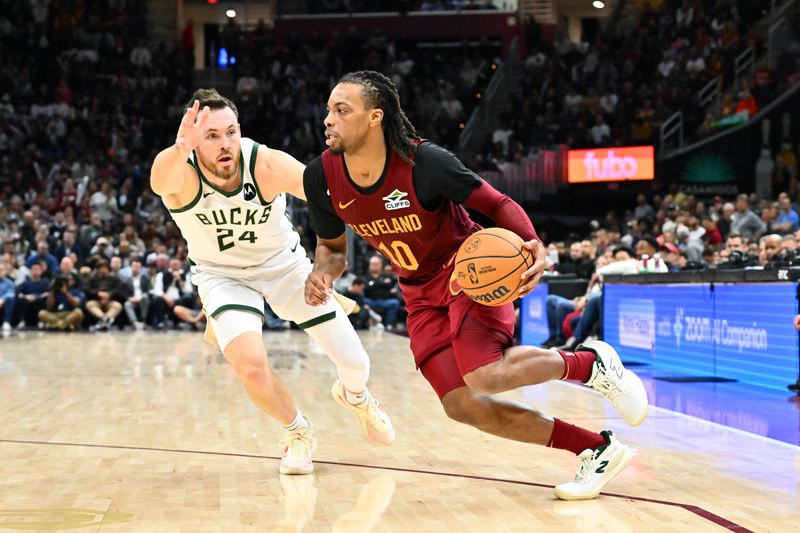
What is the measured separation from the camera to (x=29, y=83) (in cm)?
2623

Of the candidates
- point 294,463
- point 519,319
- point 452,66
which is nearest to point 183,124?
point 294,463

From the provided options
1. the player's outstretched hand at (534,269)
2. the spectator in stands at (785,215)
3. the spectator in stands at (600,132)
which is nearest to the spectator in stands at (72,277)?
the spectator in stands at (600,132)

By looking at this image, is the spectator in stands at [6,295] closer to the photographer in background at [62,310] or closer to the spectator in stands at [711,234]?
the photographer in background at [62,310]

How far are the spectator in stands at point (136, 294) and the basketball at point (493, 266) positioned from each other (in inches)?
600

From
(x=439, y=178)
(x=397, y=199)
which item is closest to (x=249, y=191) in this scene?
(x=397, y=199)

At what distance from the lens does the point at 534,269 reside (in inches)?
160

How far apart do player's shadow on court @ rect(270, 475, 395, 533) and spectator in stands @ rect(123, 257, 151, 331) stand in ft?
46.7

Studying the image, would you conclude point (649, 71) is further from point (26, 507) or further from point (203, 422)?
point (26, 507)

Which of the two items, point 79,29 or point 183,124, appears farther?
point 79,29

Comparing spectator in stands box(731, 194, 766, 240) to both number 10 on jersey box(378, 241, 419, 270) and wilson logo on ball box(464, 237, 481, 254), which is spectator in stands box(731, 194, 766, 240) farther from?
A: wilson logo on ball box(464, 237, 481, 254)

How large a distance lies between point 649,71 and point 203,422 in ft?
63.9

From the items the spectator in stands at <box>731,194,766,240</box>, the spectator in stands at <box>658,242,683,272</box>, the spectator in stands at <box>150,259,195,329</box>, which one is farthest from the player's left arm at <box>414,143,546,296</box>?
the spectator in stands at <box>150,259,195,329</box>

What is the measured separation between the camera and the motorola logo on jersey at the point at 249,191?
5.25 meters

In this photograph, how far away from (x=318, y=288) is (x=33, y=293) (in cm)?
1534
